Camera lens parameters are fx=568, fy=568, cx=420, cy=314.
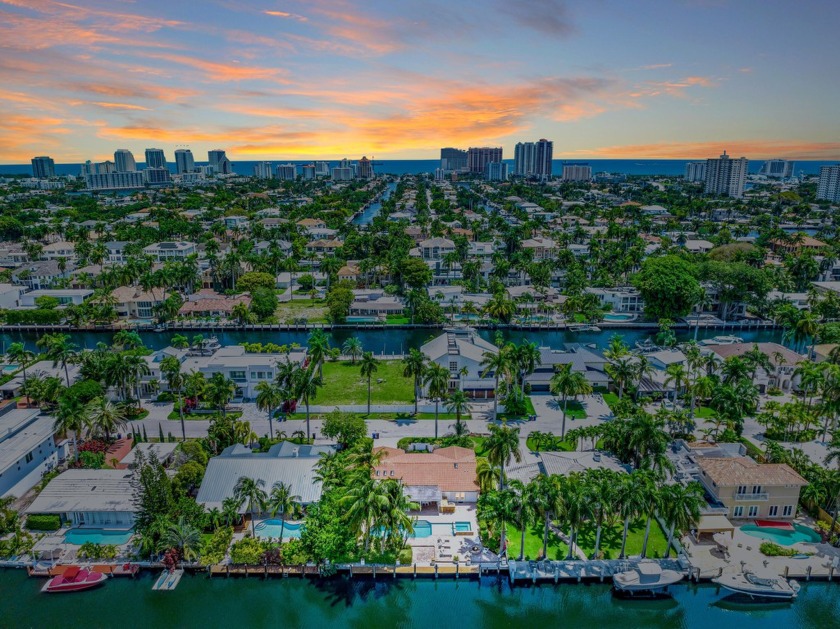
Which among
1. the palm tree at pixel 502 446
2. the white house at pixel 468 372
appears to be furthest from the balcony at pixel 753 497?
the white house at pixel 468 372

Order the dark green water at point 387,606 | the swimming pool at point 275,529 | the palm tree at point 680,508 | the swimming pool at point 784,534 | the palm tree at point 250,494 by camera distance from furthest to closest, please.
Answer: the swimming pool at point 275,529 < the swimming pool at point 784,534 < the palm tree at point 250,494 < the palm tree at point 680,508 < the dark green water at point 387,606

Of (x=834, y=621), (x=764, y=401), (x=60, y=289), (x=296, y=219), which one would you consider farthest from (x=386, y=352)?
(x=296, y=219)

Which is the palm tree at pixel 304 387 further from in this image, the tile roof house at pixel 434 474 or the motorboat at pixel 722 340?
the motorboat at pixel 722 340

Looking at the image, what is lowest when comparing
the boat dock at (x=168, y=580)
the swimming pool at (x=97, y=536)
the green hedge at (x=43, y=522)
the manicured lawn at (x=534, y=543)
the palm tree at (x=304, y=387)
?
the boat dock at (x=168, y=580)

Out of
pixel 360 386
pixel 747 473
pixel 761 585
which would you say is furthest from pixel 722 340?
pixel 360 386

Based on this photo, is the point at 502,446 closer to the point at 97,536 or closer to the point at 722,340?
the point at 97,536
